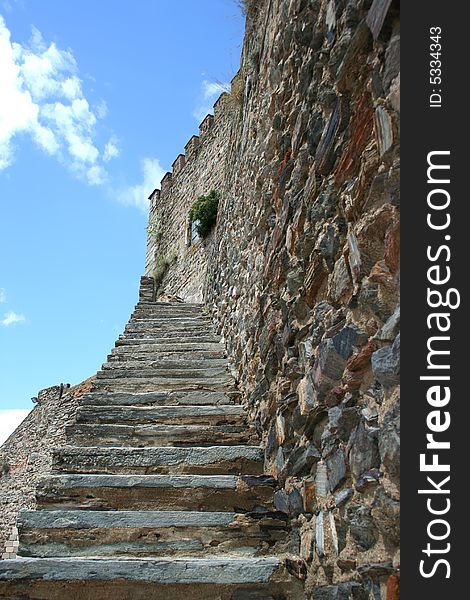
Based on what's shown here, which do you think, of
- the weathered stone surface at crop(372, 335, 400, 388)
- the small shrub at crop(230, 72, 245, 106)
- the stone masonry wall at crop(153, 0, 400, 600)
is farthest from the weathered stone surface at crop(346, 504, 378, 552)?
the small shrub at crop(230, 72, 245, 106)

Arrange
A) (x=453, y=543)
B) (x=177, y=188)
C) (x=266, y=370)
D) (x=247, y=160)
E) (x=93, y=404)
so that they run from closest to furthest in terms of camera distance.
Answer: (x=453, y=543)
(x=266, y=370)
(x=93, y=404)
(x=247, y=160)
(x=177, y=188)

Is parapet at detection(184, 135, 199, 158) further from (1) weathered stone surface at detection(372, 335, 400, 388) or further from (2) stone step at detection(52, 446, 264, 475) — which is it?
(1) weathered stone surface at detection(372, 335, 400, 388)

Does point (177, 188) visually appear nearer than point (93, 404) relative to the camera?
No

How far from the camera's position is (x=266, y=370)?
8.91 ft

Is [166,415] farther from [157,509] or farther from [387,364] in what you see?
[387,364]

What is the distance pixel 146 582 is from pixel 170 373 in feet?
6.53

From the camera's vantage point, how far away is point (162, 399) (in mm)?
3467

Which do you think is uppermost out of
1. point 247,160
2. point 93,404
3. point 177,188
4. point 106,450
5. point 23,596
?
point 177,188

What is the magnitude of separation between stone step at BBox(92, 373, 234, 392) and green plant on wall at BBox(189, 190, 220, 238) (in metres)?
6.03

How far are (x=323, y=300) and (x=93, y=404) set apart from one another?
1951 mm

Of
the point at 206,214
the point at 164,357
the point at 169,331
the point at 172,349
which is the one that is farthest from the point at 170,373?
the point at 206,214

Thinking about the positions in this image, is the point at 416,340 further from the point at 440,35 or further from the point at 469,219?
the point at 440,35

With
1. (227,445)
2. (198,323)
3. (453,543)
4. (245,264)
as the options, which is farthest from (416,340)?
(198,323)

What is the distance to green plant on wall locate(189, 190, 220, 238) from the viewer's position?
975 centimetres
